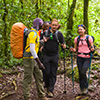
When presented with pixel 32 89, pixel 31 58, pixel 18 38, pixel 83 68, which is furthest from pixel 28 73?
pixel 32 89

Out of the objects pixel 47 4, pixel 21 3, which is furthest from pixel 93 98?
pixel 47 4

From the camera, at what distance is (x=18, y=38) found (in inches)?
142

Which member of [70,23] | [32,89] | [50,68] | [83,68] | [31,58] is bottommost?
[32,89]

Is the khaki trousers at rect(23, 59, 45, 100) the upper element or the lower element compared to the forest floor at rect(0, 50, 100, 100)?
upper

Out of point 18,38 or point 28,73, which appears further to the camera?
point 28,73

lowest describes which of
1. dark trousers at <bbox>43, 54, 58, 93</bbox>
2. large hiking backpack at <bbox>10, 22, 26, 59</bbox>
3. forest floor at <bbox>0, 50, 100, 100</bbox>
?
forest floor at <bbox>0, 50, 100, 100</bbox>

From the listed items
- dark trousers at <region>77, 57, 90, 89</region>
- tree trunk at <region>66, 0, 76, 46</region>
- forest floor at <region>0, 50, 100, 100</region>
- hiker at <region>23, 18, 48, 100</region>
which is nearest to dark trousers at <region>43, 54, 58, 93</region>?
forest floor at <region>0, 50, 100, 100</region>

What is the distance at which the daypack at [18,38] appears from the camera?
141 inches

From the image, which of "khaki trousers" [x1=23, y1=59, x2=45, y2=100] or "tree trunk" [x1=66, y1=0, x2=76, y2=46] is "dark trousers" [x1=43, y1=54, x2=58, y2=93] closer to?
"khaki trousers" [x1=23, y1=59, x2=45, y2=100]

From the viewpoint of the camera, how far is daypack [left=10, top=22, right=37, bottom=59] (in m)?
3.59

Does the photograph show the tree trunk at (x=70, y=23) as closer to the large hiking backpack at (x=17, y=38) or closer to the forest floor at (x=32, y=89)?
the forest floor at (x=32, y=89)

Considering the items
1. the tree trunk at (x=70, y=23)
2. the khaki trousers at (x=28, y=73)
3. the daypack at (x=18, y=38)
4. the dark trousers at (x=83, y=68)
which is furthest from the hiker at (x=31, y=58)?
the tree trunk at (x=70, y=23)

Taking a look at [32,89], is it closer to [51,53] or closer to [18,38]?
[51,53]

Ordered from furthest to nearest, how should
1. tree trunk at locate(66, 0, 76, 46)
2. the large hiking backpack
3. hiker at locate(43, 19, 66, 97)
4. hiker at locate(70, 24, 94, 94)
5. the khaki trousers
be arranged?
tree trunk at locate(66, 0, 76, 46) → hiker at locate(43, 19, 66, 97) → hiker at locate(70, 24, 94, 94) → the khaki trousers → the large hiking backpack
